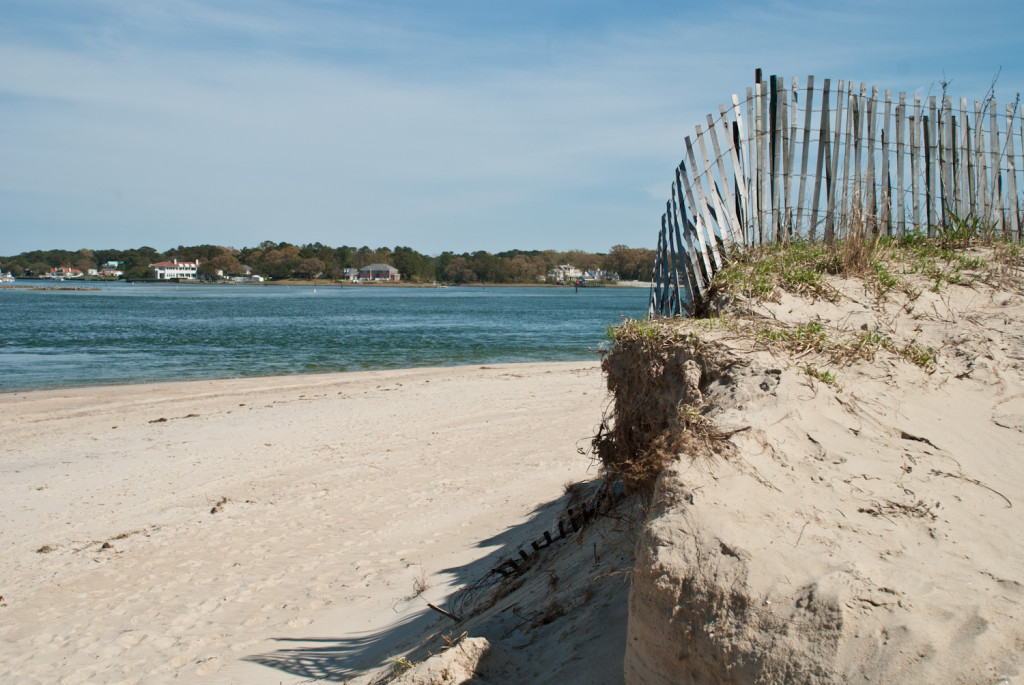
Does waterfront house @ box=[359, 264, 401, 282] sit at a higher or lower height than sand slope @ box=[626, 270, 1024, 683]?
higher

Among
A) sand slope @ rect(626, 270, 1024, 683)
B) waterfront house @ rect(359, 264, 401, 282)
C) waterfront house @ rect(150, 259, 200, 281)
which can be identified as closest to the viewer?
sand slope @ rect(626, 270, 1024, 683)

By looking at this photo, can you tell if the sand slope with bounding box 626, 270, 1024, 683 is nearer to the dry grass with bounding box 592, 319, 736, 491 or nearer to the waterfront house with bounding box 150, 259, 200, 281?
the dry grass with bounding box 592, 319, 736, 491

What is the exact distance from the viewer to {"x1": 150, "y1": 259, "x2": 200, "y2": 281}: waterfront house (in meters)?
191

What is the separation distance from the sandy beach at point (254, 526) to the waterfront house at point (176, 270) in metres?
196

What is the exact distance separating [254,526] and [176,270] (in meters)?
206

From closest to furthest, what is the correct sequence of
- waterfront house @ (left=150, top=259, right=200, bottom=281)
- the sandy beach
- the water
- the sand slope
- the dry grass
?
1. the sand slope
2. the dry grass
3. the sandy beach
4. the water
5. waterfront house @ (left=150, top=259, right=200, bottom=281)

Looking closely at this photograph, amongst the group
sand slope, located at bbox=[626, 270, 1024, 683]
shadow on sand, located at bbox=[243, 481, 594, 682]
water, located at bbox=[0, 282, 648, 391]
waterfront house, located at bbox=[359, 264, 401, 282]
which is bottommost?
shadow on sand, located at bbox=[243, 481, 594, 682]

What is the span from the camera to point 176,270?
630 ft

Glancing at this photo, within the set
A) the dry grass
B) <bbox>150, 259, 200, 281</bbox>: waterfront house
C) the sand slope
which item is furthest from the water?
<bbox>150, 259, 200, 281</bbox>: waterfront house

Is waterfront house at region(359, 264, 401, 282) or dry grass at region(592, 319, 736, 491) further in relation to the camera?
waterfront house at region(359, 264, 401, 282)

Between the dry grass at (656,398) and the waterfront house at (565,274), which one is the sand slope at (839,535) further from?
the waterfront house at (565,274)

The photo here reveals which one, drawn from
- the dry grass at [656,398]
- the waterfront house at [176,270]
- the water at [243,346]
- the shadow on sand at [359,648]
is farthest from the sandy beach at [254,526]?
the waterfront house at [176,270]

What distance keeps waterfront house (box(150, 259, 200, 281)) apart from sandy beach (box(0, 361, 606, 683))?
644ft

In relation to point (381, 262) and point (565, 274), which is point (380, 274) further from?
point (565, 274)
